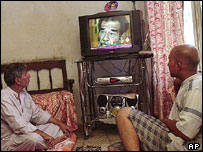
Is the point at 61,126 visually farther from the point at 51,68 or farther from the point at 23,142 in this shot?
the point at 51,68

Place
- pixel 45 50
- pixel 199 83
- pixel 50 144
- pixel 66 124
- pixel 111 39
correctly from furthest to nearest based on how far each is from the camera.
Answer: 1. pixel 45 50
2. pixel 111 39
3. pixel 66 124
4. pixel 50 144
5. pixel 199 83

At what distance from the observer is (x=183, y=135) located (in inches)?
34.2

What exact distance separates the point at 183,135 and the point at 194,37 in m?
0.86

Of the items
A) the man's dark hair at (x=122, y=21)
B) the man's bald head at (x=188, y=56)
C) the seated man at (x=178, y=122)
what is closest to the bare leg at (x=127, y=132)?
the seated man at (x=178, y=122)

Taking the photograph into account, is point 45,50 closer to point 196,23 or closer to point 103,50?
point 103,50

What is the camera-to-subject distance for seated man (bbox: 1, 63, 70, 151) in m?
1.09

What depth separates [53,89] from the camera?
2076 mm

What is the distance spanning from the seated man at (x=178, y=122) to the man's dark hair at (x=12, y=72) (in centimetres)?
64

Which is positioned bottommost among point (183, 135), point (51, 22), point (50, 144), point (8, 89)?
point (50, 144)

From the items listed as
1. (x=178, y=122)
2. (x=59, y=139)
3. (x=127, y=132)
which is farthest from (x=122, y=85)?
(x=178, y=122)

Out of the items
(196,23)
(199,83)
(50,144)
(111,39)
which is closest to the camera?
(199,83)

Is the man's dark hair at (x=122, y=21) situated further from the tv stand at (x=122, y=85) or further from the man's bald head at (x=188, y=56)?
the man's bald head at (x=188, y=56)

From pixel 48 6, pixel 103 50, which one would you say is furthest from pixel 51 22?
pixel 103 50

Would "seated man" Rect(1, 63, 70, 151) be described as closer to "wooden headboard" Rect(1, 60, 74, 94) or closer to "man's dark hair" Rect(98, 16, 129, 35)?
"wooden headboard" Rect(1, 60, 74, 94)
